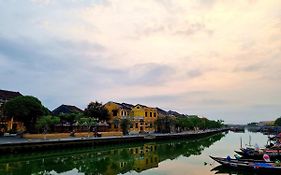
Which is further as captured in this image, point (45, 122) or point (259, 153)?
point (45, 122)

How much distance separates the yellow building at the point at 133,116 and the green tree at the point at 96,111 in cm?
252

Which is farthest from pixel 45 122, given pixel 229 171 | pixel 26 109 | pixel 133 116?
pixel 229 171

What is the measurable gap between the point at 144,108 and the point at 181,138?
10.8 m

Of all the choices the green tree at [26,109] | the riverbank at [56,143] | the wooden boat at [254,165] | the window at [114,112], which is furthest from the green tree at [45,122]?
the wooden boat at [254,165]

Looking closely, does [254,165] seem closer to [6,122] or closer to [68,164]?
[68,164]

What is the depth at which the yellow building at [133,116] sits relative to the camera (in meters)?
66.6

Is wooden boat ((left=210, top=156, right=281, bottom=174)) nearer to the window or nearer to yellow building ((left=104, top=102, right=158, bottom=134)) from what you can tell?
yellow building ((left=104, top=102, right=158, bottom=134))

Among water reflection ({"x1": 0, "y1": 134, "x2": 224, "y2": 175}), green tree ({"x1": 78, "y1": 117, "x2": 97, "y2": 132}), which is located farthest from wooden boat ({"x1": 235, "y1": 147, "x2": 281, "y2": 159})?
green tree ({"x1": 78, "y1": 117, "x2": 97, "y2": 132})

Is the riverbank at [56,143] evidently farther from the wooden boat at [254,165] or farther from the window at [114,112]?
the wooden boat at [254,165]

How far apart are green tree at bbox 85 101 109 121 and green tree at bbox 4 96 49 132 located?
13703 millimetres

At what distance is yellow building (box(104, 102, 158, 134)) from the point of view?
66.6m

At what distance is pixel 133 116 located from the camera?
70.6 meters

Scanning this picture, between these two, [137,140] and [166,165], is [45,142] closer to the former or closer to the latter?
[166,165]

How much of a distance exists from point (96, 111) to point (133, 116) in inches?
377
